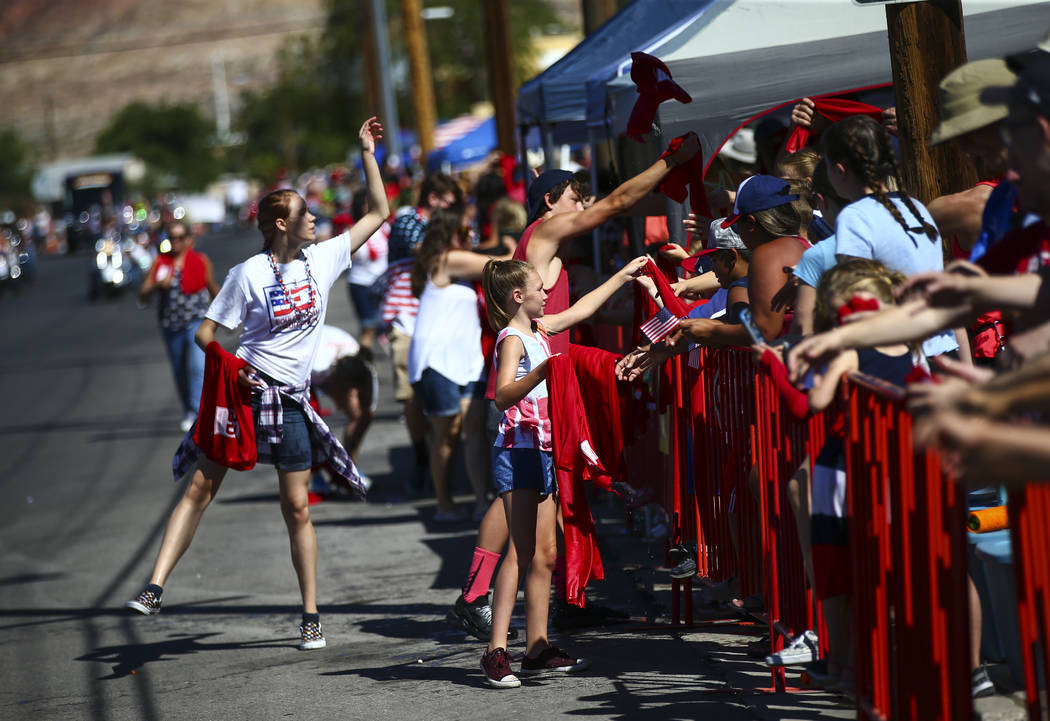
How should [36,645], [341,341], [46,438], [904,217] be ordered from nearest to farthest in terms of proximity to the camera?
[904,217], [36,645], [341,341], [46,438]

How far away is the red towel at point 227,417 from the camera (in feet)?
21.4

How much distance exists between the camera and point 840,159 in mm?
4730

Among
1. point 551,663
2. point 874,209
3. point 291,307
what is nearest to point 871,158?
point 874,209

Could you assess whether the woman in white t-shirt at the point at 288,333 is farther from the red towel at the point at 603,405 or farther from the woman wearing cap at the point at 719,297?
the woman wearing cap at the point at 719,297

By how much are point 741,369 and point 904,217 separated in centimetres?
91

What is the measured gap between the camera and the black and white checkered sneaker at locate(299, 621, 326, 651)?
6605 millimetres

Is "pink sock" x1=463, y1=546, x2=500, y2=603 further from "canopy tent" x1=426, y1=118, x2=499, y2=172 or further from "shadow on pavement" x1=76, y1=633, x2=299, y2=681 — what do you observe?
"canopy tent" x1=426, y1=118, x2=499, y2=172

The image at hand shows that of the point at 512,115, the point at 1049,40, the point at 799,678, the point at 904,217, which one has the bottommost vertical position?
the point at 799,678

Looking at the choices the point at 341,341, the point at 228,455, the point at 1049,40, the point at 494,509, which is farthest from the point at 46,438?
the point at 1049,40

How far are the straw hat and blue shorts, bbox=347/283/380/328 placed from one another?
33.3 feet

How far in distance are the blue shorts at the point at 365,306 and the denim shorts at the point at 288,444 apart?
7207mm

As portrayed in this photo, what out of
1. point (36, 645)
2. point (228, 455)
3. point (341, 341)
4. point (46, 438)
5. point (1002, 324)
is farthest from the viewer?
point (46, 438)

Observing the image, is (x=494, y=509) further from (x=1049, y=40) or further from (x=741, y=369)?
(x=1049, y=40)

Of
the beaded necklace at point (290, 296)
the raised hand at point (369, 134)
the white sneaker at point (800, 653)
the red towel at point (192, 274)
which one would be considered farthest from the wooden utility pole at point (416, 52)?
the white sneaker at point (800, 653)
